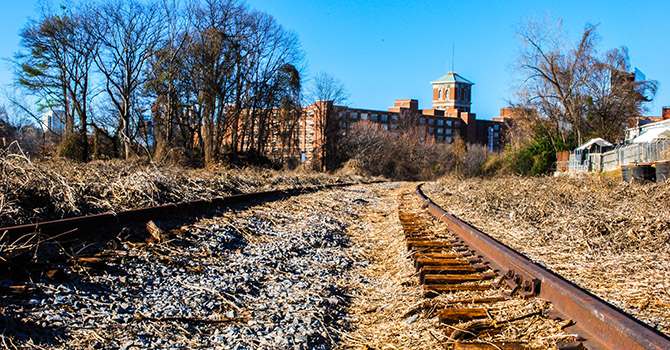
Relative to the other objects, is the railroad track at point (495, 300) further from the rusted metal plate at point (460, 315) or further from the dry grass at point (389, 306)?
the dry grass at point (389, 306)

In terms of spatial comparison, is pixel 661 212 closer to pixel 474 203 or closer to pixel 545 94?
pixel 474 203

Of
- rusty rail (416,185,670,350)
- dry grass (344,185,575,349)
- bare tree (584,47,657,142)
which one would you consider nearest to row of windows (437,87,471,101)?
bare tree (584,47,657,142)

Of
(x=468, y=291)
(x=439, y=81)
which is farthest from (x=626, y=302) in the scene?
(x=439, y=81)

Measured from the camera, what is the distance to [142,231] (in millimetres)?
5477

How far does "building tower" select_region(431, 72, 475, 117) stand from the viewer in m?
157

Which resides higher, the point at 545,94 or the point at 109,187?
the point at 545,94

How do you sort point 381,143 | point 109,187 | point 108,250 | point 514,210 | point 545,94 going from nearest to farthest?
point 108,250 → point 109,187 → point 514,210 → point 545,94 → point 381,143

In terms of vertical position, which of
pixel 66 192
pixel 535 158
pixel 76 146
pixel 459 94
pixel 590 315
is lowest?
pixel 590 315

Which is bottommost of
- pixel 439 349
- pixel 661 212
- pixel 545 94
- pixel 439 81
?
pixel 439 349

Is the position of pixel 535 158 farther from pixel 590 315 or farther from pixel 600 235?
pixel 590 315

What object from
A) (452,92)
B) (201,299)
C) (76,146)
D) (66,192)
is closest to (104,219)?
(66,192)

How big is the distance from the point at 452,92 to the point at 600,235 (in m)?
157

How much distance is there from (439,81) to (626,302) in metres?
162

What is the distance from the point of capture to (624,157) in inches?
790
